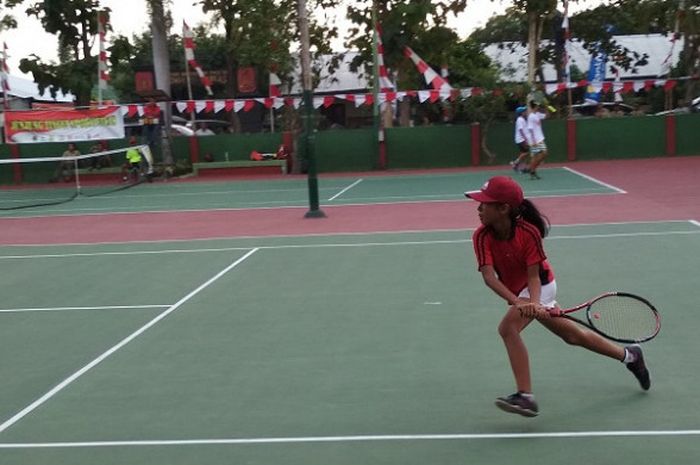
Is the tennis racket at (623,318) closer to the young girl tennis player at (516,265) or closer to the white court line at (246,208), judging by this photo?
the young girl tennis player at (516,265)

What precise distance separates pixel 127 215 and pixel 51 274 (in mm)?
7385

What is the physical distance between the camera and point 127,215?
770 inches

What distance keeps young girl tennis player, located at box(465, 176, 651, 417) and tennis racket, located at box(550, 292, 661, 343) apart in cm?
16

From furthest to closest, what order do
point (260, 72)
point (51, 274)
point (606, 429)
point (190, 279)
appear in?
point (260, 72)
point (51, 274)
point (190, 279)
point (606, 429)

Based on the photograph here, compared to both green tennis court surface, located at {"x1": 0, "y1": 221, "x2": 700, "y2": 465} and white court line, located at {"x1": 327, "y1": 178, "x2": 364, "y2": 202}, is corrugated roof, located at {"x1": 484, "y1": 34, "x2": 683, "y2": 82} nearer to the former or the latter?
white court line, located at {"x1": 327, "y1": 178, "x2": 364, "y2": 202}

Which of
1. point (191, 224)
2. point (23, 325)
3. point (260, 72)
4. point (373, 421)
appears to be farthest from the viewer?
point (260, 72)

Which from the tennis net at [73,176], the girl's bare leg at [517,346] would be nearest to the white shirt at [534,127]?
the tennis net at [73,176]

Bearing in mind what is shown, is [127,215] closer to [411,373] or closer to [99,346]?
[99,346]

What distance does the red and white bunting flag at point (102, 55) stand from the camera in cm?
2999

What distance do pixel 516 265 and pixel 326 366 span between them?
2.20m

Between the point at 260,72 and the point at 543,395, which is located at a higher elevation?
→ the point at 260,72

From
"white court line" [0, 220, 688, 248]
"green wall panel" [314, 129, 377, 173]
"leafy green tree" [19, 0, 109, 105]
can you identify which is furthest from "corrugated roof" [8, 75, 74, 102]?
"white court line" [0, 220, 688, 248]

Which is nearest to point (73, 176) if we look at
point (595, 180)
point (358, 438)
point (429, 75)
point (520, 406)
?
point (429, 75)

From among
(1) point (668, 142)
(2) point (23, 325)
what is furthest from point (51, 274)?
(1) point (668, 142)
